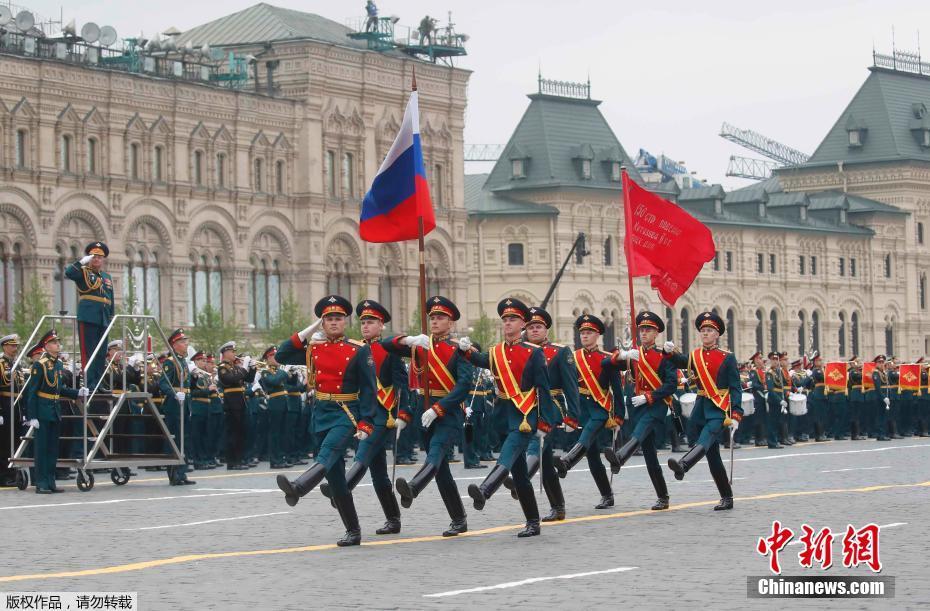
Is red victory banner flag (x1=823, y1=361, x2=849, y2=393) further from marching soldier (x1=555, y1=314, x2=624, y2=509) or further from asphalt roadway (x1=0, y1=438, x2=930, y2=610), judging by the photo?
marching soldier (x1=555, y1=314, x2=624, y2=509)

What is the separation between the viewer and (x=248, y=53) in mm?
62219

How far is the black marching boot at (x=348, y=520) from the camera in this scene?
1460 cm

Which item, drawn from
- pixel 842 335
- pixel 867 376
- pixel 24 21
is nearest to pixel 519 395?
pixel 867 376

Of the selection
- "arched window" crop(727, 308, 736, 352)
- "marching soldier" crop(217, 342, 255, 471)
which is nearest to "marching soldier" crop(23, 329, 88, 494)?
"marching soldier" crop(217, 342, 255, 471)

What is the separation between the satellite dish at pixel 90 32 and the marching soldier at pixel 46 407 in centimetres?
3396

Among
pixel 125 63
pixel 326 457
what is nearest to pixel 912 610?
pixel 326 457

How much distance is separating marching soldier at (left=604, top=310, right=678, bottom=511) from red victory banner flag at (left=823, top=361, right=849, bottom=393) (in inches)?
760

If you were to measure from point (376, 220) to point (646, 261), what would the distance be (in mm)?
5887

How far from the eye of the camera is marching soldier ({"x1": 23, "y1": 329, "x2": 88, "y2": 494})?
21.5 m

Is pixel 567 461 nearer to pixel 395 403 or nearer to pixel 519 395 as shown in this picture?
pixel 519 395

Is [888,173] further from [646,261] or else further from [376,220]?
[376,220]

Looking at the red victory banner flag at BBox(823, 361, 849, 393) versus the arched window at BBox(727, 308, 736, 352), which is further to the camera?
the arched window at BBox(727, 308, 736, 352)

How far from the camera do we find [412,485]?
48.2 feet

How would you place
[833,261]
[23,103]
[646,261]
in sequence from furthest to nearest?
[833,261], [23,103], [646,261]
